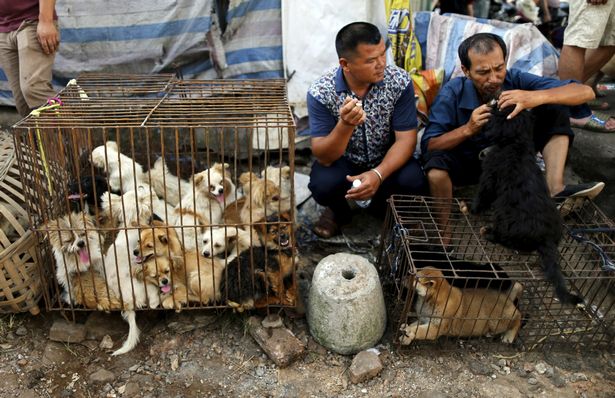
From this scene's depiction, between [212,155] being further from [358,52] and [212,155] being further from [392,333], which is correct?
[392,333]

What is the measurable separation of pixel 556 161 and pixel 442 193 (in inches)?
33.4

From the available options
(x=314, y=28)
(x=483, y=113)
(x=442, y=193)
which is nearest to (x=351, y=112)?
(x=483, y=113)

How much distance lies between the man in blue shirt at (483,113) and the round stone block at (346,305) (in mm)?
849

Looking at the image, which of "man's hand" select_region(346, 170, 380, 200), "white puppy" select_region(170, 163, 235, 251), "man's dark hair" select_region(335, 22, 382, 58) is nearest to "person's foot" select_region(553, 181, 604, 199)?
"man's hand" select_region(346, 170, 380, 200)

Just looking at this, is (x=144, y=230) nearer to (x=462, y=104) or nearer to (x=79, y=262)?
(x=79, y=262)

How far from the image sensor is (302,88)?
5.36 meters

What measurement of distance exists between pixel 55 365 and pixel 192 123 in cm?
172

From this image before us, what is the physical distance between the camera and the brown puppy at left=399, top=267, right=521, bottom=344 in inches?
123

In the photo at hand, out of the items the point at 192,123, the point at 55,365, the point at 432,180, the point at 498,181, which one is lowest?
the point at 55,365

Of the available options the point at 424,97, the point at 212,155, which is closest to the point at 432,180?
the point at 424,97

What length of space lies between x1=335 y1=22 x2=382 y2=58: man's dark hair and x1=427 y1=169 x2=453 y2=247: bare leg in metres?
1.05

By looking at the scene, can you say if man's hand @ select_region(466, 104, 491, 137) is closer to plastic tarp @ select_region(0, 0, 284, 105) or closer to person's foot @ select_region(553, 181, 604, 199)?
person's foot @ select_region(553, 181, 604, 199)

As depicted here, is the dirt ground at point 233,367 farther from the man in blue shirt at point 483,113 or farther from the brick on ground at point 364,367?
the man in blue shirt at point 483,113

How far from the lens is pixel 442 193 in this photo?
384 cm
